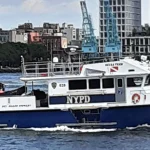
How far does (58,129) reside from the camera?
29031 mm

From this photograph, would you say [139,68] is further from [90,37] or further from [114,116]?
[90,37]

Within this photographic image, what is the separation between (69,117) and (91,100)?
→ 4.22 feet

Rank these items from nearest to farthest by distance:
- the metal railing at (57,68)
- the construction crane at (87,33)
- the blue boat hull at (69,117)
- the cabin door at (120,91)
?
1. the blue boat hull at (69,117)
2. the cabin door at (120,91)
3. the metal railing at (57,68)
4. the construction crane at (87,33)

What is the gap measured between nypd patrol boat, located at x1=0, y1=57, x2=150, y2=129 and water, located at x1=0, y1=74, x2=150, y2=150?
0.31 meters

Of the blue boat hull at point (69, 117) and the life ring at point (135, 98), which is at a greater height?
the life ring at point (135, 98)

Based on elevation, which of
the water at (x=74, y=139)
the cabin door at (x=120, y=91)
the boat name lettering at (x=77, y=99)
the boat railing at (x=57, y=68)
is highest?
the boat railing at (x=57, y=68)

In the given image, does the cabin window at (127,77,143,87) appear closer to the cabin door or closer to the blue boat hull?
the cabin door

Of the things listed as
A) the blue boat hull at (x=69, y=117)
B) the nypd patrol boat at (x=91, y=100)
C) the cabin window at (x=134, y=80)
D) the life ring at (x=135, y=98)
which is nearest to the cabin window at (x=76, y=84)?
the nypd patrol boat at (x=91, y=100)

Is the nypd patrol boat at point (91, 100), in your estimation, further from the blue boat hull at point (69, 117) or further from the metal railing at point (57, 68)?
the metal railing at point (57, 68)

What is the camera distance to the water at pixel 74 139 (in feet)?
85.4

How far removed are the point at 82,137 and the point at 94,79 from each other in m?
2.77

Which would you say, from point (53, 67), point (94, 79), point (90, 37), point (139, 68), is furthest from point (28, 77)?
point (90, 37)

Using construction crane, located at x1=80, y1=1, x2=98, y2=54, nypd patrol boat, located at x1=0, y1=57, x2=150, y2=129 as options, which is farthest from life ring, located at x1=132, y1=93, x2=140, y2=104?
construction crane, located at x1=80, y1=1, x2=98, y2=54

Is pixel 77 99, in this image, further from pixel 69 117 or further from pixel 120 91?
pixel 120 91
